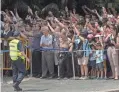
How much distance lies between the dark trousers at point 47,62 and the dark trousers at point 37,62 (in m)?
0.33

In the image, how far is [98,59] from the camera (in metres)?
18.7

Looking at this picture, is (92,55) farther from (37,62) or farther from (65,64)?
(37,62)

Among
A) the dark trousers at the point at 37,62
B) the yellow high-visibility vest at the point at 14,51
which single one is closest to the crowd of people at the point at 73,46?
the dark trousers at the point at 37,62

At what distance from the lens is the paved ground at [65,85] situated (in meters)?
16.3

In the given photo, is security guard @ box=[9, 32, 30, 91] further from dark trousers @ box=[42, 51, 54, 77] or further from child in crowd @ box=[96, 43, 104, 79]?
child in crowd @ box=[96, 43, 104, 79]

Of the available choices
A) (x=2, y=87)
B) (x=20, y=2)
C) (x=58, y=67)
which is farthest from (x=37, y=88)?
(x=20, y=2)

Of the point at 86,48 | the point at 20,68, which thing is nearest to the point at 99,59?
the point at 86,48

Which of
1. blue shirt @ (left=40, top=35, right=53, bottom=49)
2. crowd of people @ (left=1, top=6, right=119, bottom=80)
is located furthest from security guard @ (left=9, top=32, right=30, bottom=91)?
blue shirt @ (left=40, top=35, right=53, bottom=49)

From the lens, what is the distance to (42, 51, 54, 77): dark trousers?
768 inches

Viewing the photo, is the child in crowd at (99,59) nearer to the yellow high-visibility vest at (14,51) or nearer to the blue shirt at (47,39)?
the blue shirt at (47,39)

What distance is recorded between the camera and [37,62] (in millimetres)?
19969

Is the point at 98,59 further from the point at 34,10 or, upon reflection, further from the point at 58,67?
the point at 34,10

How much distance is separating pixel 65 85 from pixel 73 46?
230 cm

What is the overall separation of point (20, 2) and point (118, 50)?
7.22 meters
